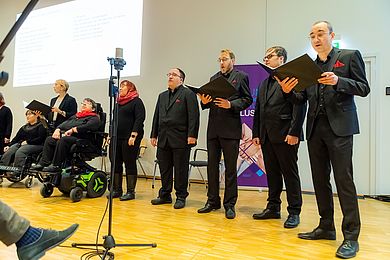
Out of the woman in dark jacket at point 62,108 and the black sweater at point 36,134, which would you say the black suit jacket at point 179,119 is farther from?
the black sweater at point 36,134

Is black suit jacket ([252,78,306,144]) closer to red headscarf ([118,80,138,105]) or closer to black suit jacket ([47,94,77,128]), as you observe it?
red headscarf ([118,80,138,105])

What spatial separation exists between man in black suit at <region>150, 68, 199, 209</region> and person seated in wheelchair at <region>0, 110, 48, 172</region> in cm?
172

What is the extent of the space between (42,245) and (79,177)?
2.33m

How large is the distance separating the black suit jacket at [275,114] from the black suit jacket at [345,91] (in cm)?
46

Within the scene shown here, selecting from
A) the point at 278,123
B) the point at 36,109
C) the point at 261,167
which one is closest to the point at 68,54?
the point at 36,109

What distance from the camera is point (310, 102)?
2.14 meters

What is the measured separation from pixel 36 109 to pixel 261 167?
2951mm

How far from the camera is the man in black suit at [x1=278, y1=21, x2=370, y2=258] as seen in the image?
1.89 m

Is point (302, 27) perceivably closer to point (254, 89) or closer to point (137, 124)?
point (254, 89)

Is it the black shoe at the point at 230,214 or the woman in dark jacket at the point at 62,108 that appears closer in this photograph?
the black shoe at the point at 230,214

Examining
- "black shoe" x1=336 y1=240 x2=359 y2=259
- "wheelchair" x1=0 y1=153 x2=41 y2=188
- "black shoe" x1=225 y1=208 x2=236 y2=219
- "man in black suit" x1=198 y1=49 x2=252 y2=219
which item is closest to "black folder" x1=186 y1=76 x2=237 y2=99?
"man in black suit" x1=198 y1=49 x2=252 y2=219

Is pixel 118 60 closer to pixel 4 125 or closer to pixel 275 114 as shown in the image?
pixel 275 114

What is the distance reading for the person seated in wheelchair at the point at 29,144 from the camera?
3996mm

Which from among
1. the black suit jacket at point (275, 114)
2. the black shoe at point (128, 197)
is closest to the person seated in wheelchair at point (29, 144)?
the black shoe at point (128, 197)
